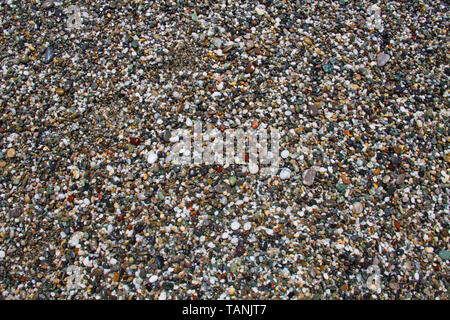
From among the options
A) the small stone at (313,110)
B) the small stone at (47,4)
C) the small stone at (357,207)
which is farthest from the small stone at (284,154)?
the small stone at (47,4)

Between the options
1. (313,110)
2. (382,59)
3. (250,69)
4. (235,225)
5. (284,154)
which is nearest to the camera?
(235,225)

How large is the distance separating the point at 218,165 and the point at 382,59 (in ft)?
5.44

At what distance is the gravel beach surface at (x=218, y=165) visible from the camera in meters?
2.37

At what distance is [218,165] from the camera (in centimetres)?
266

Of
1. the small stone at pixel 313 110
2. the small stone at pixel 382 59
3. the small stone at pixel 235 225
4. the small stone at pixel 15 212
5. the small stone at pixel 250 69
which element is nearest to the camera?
the small stone at pixel 235 225

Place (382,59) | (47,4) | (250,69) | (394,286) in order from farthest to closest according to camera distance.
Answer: (47,4)
(382,59)
(250,69)
(394,286)

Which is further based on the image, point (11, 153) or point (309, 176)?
point (11, 153)

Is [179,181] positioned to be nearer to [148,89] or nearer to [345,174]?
[148,89]

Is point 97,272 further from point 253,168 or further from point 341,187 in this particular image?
point 341,187

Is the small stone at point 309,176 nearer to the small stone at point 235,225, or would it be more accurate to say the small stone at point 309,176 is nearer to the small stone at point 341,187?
the small stone at point 341,187

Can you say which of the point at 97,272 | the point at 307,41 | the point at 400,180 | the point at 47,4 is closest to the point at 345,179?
the point at 400,180

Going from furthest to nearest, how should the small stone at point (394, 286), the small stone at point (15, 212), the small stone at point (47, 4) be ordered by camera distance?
1. the small stone at point (47, 4)
2. the small stone at point (15, 212)
3. the small stone at point (394, 286)

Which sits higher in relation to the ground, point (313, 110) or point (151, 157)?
point (313, 110)
